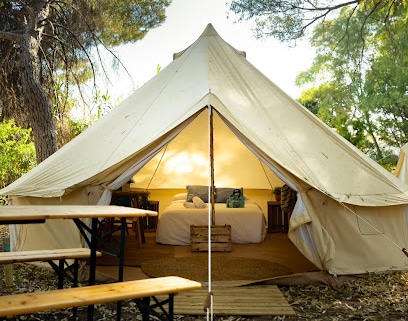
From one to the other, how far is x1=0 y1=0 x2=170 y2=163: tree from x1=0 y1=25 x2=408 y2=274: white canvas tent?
6.30 feet

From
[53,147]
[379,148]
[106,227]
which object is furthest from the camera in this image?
[379,148]

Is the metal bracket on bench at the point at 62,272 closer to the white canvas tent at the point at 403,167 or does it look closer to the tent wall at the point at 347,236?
the tent wall at the point at 347,236

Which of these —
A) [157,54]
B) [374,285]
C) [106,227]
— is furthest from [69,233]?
[157,54]

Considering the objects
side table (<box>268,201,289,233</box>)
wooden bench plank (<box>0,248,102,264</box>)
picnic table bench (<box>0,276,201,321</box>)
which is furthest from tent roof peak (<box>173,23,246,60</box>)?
picnic table bench (<box>0,276,201,321</box>)

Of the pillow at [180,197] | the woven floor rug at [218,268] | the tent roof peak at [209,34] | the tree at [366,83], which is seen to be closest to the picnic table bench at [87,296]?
the woven floor rug at [218,268]

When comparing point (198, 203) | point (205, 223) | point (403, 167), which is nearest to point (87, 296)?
point (205, 223)

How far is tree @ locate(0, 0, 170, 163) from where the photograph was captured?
20.6ft

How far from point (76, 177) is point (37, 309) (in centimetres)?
210

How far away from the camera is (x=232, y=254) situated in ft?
17.0

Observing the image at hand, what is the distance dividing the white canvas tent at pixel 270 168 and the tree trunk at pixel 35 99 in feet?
6.07

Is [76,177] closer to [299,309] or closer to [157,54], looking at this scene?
[299,309]

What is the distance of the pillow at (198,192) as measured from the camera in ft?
21.7

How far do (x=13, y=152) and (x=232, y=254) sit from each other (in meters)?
4.46

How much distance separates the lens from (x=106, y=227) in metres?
5.68
